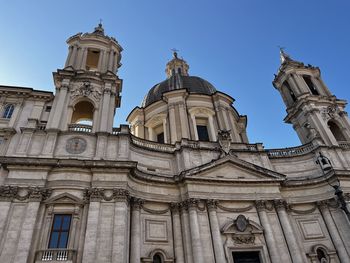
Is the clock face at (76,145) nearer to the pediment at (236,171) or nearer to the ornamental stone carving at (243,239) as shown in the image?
the pediment at (236,171)

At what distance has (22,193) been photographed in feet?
49.9

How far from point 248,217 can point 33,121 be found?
51.1 feet

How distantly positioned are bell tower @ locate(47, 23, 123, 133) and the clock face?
1263mm

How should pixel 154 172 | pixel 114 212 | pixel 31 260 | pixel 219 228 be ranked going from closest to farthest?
pixel 31 260, pixel 114 212, pixel 219 228, pixel 154 172

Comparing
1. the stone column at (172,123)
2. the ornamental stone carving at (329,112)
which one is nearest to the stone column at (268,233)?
the stone column at (172,123)

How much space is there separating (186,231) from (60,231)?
23.5 feet

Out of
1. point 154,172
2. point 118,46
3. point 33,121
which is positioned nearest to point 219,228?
point 154,172

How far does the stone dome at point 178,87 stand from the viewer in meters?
29.9

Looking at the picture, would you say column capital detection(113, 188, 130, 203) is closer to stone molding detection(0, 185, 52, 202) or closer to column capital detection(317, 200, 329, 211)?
stone molding detection(0, 185, 52, 202)

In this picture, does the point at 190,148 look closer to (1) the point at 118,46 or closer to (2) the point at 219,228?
(2) the point at 219,228

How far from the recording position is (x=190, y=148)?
2078 centimetres

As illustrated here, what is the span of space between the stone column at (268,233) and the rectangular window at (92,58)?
61.5 ft

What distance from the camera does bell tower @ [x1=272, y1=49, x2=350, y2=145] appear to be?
24766 mm

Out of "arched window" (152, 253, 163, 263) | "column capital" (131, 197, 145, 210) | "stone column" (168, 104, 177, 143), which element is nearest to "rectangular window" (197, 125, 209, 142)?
"stone column" (168, 104, 177, 143)
